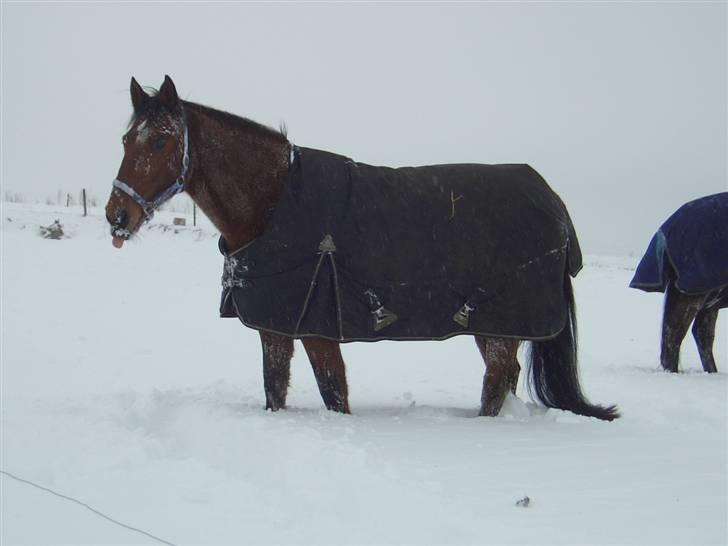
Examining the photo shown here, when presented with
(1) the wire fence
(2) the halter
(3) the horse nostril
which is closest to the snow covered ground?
(1) the wire fence

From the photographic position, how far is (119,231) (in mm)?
4000

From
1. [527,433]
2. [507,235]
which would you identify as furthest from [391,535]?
[507,235]

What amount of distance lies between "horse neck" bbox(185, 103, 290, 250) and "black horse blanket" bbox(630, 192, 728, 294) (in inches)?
191

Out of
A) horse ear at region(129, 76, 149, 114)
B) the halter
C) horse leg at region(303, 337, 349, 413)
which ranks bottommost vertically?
horse leg at region(303, 337, 349, 413)

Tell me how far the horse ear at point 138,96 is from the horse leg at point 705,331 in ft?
21.0

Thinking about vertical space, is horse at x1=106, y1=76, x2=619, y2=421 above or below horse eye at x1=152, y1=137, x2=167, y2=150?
below

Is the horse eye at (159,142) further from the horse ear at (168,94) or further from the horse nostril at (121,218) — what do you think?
the horse nostril at (121,218)

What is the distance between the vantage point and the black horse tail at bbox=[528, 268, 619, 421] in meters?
4.53

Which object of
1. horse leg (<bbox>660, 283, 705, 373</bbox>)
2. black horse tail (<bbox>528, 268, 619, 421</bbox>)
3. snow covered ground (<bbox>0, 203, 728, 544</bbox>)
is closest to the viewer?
snow covered ground (<bbox>0, 203, 728, 544</bbox>)

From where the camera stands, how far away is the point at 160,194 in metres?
4.11

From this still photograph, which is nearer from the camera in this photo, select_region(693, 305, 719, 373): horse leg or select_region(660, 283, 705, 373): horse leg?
select_region(660, 283, 705, 373): horse leg

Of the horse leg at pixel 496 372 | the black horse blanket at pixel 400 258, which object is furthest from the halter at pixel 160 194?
the horse leg at pixel 496 372

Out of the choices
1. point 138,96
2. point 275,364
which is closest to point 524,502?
point 275,364

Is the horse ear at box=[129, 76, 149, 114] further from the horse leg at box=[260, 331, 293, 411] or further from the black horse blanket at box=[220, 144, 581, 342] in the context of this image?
the horse leg at box=[260, 331, 293, 411]
